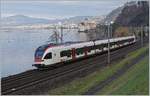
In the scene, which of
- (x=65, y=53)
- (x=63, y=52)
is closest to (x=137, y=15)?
(x=65, y=53)

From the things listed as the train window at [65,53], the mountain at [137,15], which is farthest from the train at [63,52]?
the mountain at [137,15]

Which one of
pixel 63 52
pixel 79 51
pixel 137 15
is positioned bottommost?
pixel 79 51

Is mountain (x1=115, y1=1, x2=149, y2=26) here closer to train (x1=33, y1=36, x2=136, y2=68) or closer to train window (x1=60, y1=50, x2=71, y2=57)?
train (x1=33, y1=36, x2=136, y2=68)

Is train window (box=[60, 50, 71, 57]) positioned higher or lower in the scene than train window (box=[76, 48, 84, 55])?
higher

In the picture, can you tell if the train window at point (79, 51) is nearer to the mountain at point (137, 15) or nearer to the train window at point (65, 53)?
the train window at point (65, 53)

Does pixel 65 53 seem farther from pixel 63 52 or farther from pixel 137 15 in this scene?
pixel 137 15

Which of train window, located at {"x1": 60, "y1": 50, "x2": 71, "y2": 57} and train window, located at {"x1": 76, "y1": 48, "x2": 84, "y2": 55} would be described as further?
train window, located at {"x1": 76, "y1": 48, "x2": 84, "y2": 55}

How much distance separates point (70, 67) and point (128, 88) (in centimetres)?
2274

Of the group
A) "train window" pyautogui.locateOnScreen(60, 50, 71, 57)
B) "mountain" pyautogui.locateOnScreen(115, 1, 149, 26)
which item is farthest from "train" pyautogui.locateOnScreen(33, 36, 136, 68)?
"mountain" pyautogui.locateOnScreen(115, 1, 149, 26)

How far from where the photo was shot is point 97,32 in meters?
184

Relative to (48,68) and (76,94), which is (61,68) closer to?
(48,68)

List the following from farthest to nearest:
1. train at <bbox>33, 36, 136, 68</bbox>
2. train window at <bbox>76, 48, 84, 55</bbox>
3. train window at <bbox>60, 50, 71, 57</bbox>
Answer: train window at <bbox>76, 48, 84, 55</bbox> < train window at <bbox>60, 50, 71, 57</bbox> < train at <bbox>33, 36, 136, 68</bbox>

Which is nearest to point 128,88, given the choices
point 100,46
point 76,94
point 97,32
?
point 76,94

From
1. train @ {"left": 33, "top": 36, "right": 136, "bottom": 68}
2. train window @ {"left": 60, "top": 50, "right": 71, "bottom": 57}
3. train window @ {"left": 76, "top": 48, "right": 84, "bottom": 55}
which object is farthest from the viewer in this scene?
train window @ {"left": 76, "top": 48, "right": 84, "bottom": 55}
